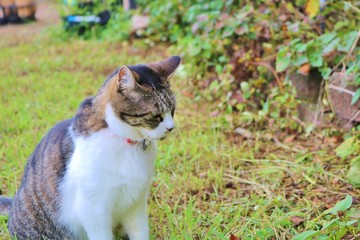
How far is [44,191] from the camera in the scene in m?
2.08

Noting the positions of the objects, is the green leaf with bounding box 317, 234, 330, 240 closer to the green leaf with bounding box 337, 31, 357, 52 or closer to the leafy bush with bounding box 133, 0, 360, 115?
the leafy bush with bounding box 133, 0, 360, 115

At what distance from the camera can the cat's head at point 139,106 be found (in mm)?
1861

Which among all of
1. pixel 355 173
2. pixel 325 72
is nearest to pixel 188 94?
pixel 325 72

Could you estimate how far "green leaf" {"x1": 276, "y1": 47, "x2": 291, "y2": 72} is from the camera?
128 inches

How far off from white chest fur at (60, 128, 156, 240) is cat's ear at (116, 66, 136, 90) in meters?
0.19

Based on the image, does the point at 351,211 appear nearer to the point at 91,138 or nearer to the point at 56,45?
the point at 91,138

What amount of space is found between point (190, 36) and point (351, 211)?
332 centimetres

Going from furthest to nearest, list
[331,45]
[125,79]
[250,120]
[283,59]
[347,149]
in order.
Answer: [250,120] → [283,59] → [331,45] → [347,149] → [125,79]

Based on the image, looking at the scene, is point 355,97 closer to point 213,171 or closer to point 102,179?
point 213,171

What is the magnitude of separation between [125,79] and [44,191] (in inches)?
24.7

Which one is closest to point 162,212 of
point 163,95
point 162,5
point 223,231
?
point 223,231

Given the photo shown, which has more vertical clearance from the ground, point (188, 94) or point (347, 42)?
point (347, 42)

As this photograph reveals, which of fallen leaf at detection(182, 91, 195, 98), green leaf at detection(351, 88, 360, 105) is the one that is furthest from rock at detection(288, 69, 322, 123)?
fallen leaf at detection(182, 91, 195, 98)

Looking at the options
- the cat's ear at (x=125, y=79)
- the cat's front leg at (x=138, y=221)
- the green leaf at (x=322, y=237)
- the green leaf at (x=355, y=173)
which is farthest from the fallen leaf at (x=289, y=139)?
the cat's ear at (x=125, y=79)
